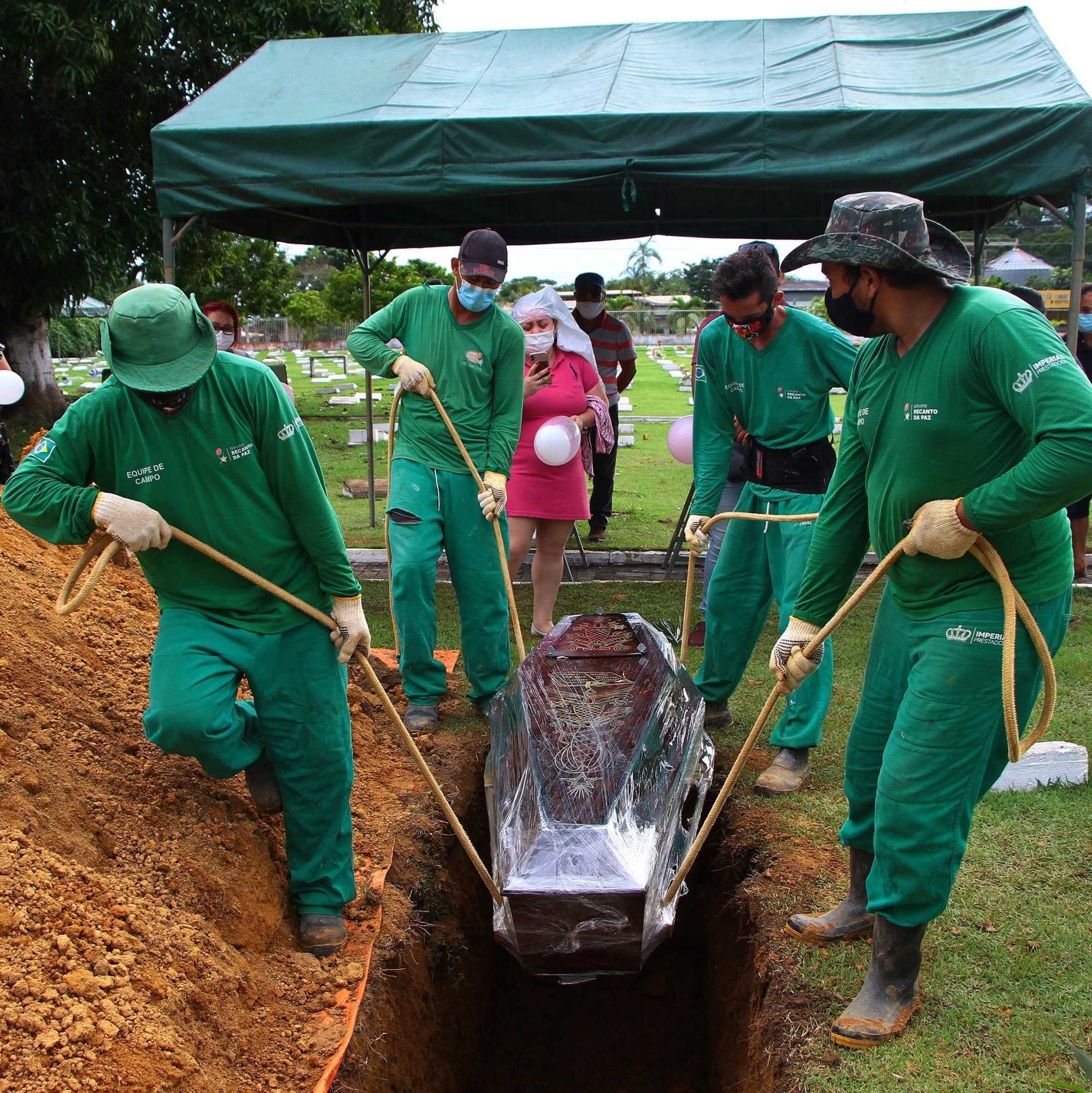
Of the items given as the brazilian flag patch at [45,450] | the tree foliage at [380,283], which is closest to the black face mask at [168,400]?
the brazilian flag patch at [45,450]

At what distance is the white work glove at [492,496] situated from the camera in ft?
15.8

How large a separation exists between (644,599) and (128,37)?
937 centimetres

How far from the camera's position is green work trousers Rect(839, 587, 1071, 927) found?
2.59 metres

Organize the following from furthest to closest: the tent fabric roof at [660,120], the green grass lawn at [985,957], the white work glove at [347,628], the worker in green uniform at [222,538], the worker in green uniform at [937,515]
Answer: the tent fabric roof at [660,120] → the white work glove at [347,628] → the worker in green uniform at [222,538] → the green grass lawn at [985,957] → the worker in green uniform at [937,515]

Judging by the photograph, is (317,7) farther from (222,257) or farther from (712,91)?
(712,91)

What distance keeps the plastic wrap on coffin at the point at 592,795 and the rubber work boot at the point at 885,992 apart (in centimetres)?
64

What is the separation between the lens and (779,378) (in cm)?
445

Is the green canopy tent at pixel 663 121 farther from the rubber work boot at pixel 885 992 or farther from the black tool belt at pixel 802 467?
the rubber work boot at pixel 885 992

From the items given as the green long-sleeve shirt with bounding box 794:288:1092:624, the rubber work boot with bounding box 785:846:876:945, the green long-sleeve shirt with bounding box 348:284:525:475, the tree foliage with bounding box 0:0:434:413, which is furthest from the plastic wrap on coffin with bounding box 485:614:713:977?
the tree foliage with bounding box 0:0:434:413

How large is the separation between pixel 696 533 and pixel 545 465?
1.75m

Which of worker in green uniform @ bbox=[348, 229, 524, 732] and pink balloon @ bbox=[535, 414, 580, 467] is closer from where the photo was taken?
worker in green uniform @ bbox=[348, 229, 524, 732]

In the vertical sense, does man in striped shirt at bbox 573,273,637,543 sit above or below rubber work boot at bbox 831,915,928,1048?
below

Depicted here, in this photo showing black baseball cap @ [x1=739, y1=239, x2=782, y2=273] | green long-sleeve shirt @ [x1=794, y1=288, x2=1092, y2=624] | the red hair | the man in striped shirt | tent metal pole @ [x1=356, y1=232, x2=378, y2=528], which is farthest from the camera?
tent metal pole @ [x1=356, y1=232, x2=378, y2=528]

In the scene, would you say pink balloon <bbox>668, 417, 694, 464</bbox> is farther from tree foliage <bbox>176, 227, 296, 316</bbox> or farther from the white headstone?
tree foliage <bbox>176, 227, 296, 316</bbox>
